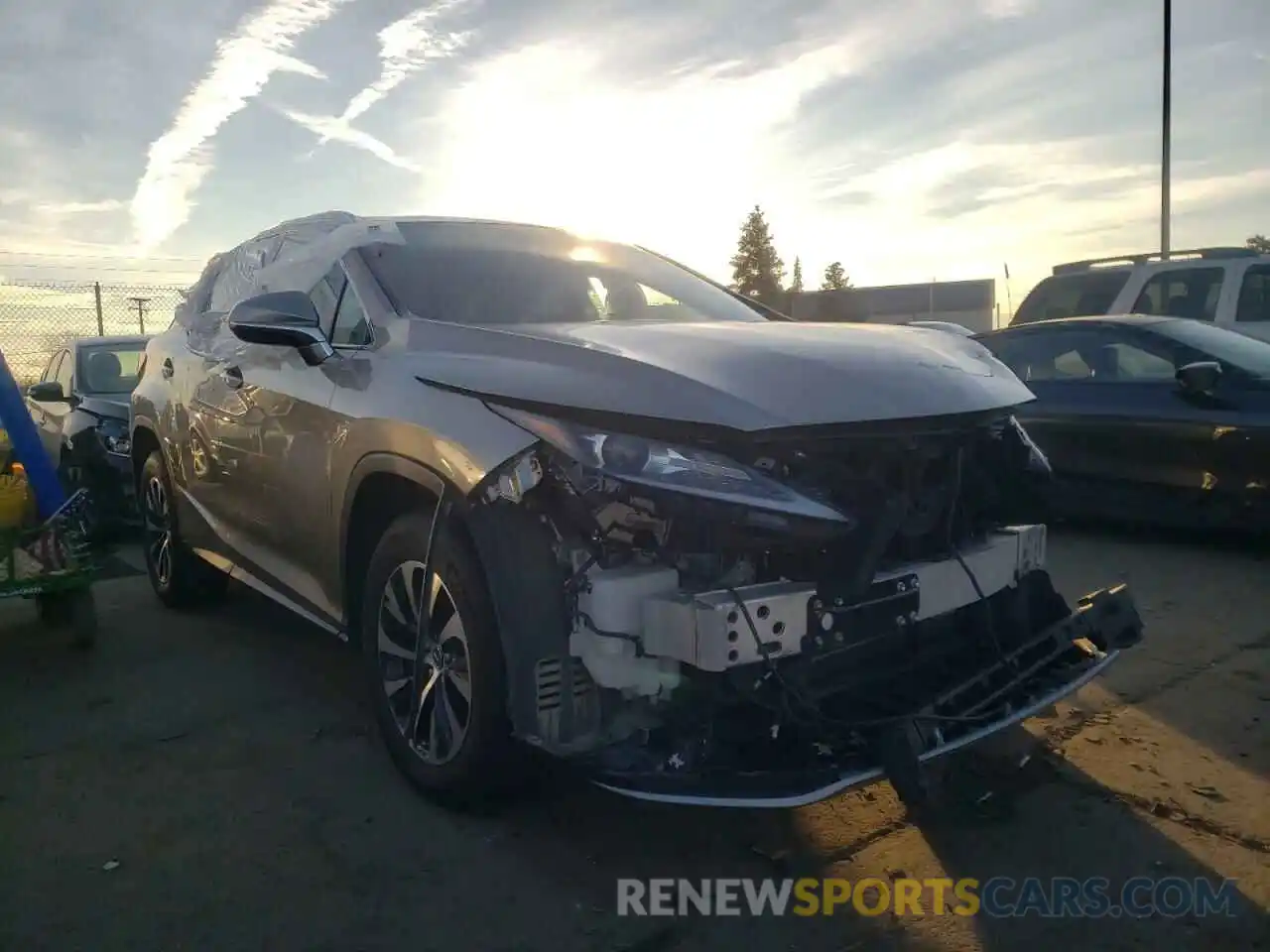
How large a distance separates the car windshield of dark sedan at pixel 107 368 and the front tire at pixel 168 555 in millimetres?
3259

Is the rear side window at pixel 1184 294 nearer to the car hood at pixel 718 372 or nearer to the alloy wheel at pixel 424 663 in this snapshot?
the car hood at pixel 718 372

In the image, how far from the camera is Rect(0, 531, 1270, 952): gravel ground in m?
2.66

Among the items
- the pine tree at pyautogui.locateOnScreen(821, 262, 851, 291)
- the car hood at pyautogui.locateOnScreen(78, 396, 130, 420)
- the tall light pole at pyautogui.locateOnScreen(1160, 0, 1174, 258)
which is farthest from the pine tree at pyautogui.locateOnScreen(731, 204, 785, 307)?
the car hood at pyautogui.locateOnScreen(78, 396, 130, 420)

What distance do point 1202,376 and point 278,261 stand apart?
494cm

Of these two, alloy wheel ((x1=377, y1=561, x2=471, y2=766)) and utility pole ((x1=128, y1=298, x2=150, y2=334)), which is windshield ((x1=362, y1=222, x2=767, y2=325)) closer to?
alloy wheel ((x1=377, y1=561, x2=471, y2=766))

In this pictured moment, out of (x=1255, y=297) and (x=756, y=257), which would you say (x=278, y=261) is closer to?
(x=1255, y=297)

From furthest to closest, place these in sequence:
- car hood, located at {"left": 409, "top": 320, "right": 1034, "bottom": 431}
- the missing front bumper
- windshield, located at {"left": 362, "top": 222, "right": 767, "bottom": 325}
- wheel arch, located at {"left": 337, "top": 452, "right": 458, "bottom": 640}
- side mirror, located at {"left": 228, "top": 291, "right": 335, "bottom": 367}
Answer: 1. windshield, located at {"left": 362, "top": 222, "right": 767, "bottom": 325}
2. side mirror, located at {"left": 228, "top": 291, "right": 335, "bottom": 367}
3. wheel arch, located at {"left": 337, "top": 452, "right": 458, "bottom": 640}
4. car hood, located at {"left": 409, "top": 320, "right": 1034, "bottom": 431}
5. the missing front bumper

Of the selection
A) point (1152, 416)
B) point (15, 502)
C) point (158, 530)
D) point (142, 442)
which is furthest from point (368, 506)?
point (1152, 416)

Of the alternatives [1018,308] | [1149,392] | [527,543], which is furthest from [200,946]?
[1018,308]

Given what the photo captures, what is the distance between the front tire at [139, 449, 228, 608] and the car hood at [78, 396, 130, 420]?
2.62m

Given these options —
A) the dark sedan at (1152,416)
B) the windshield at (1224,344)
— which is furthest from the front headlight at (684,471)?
the windshield at (1224,344)

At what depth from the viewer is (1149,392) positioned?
6.60 m

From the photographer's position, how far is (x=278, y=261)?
4.79 m

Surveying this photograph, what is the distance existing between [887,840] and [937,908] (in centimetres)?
36
